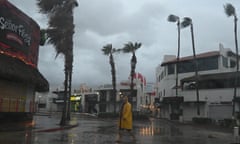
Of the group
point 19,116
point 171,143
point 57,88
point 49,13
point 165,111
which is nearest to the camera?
point 171,143

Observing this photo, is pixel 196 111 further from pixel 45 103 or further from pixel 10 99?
pixel 45 103

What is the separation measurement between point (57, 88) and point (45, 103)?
5.74 m

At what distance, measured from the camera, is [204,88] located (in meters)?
42.6

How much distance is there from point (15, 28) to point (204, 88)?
→ 28.9 metres

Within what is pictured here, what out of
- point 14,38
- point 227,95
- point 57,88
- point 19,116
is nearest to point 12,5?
point 14,38

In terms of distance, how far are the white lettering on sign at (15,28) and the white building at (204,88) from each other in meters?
26.0

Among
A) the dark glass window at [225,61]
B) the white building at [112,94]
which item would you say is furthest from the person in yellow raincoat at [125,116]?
the white building at [112,94]

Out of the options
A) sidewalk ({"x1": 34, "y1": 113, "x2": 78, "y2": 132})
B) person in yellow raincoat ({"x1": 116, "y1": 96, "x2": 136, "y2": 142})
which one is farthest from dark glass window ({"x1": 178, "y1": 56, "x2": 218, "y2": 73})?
person in yellow raincoat ({"x1": 116, "y1": 96, "x2": 136, "y2": 142})

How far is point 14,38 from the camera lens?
65.7ft

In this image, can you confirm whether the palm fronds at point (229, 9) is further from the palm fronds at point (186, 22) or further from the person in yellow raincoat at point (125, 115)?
the person in yellow raincoat at point (125, 115)

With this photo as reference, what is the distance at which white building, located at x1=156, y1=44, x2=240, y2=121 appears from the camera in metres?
40.2

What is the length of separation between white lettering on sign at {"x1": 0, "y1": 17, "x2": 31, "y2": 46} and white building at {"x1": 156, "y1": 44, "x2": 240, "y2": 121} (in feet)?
85.5

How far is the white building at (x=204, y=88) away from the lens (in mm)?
40188

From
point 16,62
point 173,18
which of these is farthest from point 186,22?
point 16,62
